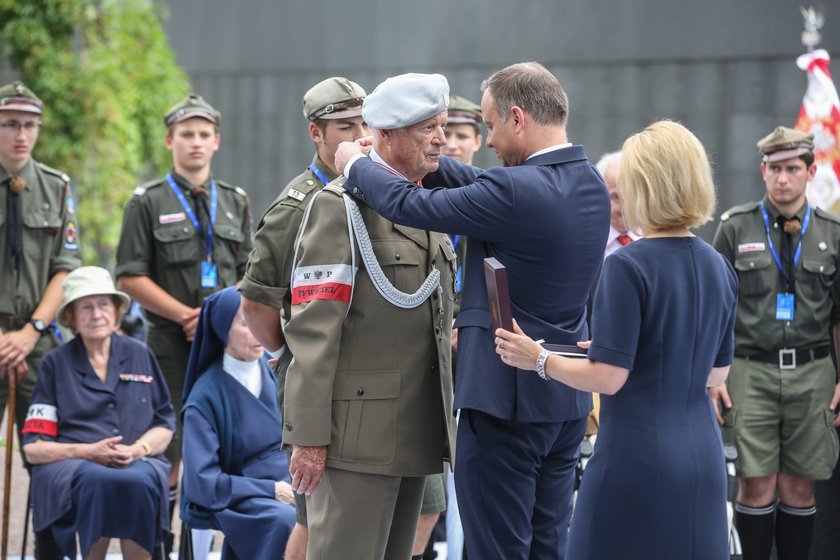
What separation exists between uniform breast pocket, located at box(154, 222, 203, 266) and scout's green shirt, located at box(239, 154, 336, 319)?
1.84 meters

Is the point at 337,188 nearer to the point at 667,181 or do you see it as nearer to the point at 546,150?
the point at 546,150

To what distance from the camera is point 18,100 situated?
214 inches

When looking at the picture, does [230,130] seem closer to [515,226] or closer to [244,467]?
[244,467]

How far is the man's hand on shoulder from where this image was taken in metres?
3.16

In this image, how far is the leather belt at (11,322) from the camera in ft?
17.5

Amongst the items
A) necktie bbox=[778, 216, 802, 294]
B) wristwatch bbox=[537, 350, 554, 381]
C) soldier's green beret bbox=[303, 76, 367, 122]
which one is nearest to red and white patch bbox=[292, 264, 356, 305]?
wristwatch bbox=[537, 350, 554, 381]

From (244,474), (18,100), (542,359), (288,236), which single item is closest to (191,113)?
(18,100)

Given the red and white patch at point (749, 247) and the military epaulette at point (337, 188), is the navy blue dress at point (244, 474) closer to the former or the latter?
the military epaulette at point (337, 188)

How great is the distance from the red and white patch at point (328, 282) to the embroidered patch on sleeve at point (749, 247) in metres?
2.92

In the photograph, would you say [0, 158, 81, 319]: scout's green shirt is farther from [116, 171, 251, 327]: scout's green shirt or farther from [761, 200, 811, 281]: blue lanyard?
[761, 200, 811, 281]: blue lanyard

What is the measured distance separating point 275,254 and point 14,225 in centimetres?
214

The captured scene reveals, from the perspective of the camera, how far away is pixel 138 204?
569 cm

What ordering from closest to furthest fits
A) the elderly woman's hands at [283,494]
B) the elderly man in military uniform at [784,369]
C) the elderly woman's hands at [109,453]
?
the elderly woman's hands at [283,494], the elderly woman's hands at [109,453], the elderly man in military uniform at [784,369]

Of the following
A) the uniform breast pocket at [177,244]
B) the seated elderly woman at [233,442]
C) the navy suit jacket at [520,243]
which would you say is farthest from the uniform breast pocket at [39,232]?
the navy suit jacket at [520,243]
